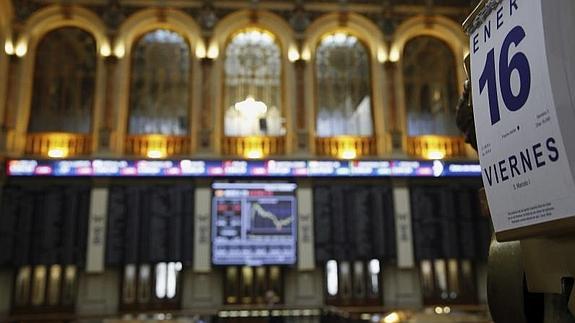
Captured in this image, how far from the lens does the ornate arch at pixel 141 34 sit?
42.8ft

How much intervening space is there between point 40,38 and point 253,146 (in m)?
6.41

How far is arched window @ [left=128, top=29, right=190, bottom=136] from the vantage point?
43.0 feet

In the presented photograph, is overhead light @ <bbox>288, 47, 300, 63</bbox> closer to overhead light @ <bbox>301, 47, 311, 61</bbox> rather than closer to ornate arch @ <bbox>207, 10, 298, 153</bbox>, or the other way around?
ornate arch @ <bbox>207, 10, 298, 153</bbox>

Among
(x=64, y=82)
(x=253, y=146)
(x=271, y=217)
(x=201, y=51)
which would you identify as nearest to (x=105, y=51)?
(x=64, y=82)

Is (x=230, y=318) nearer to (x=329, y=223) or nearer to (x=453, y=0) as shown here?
(x=329, y=223)

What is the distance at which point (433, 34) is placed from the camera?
1440cm

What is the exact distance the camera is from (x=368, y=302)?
497 inches

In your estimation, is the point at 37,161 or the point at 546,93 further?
the point at 37,161

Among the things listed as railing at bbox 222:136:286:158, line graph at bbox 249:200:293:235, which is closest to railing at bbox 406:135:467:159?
railing at bbox 222:136:286:158

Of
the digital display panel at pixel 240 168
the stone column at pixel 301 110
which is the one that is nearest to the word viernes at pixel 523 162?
the digital display panel at pixel 240 168

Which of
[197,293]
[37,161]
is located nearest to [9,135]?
[37,161]

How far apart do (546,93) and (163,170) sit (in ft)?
39.1

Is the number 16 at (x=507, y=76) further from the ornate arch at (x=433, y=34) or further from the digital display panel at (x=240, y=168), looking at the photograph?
the ornate arch at (x=433, y=34)

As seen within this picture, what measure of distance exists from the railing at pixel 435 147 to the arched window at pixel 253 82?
3.61m
